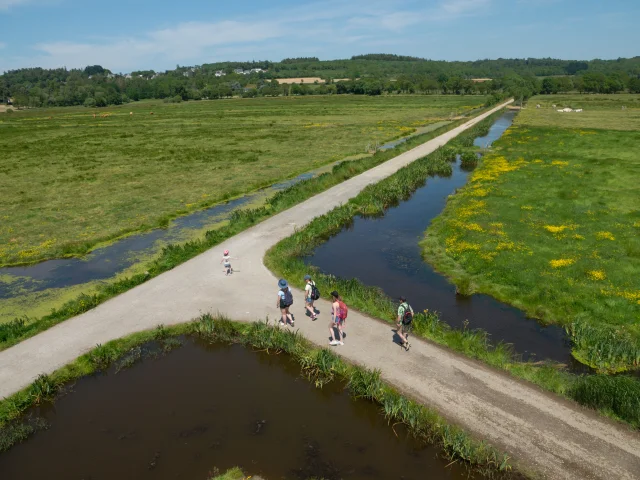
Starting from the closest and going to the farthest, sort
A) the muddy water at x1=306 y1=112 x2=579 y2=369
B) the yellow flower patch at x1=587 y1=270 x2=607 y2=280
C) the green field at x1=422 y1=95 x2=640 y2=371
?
the muddy water at x1=306 y1=112 x2=579 y2=369, the green field at x1=422 y1=95 x2=640 y2=371, the yellow flower patch at x1=587 y1=270 x2=607 y2=280

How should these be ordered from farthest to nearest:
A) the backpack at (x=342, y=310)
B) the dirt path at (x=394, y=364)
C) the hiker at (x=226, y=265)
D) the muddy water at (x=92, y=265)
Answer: the muddy water at (x=92, y=265), the hiker at (x=226, y=265), the backpack at (x=342, y=310), the dirt path at (x=394, y=364)

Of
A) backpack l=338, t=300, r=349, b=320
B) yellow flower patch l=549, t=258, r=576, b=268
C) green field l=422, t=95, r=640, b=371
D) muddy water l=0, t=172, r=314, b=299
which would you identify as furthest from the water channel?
yellow flower patch l=549, t=258, r=576, b=268

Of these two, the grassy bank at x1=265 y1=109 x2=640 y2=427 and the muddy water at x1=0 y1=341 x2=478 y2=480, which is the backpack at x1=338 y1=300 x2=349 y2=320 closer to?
the muddy water at x1=0 y1=341 x2=478 y2=480

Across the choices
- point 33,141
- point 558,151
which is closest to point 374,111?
point 558,151

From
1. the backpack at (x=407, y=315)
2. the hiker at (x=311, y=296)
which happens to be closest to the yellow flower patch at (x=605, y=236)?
the backpack at (x=407, y=315)

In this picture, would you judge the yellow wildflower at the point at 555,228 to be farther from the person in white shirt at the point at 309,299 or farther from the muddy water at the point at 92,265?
the muddy water at the point at 92,265

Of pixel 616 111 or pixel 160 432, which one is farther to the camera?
pixel 616 111

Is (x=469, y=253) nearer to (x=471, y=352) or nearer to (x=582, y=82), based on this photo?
(x=471, y=352)
